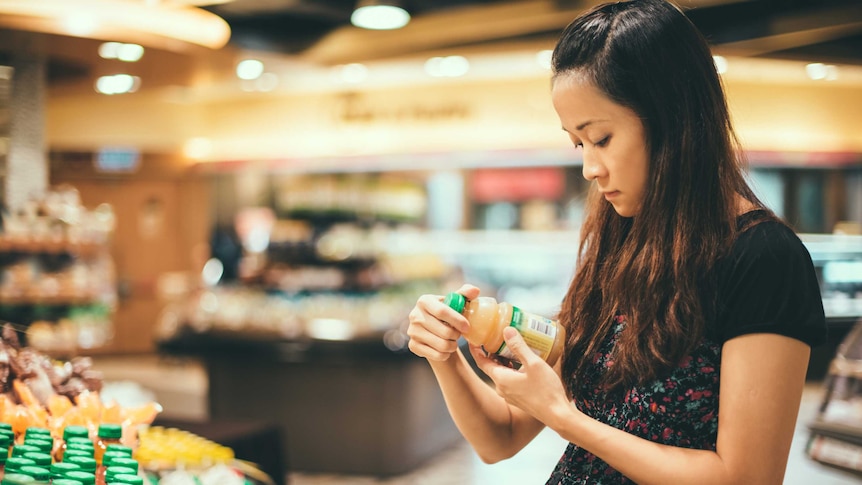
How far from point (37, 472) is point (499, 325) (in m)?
0.79

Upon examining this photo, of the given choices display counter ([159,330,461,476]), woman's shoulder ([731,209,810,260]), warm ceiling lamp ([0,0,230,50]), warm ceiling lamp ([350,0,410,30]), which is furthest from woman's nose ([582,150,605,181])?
warm ceiling lamp ([0,0,230,50])

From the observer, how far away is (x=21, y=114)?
5.69 metres

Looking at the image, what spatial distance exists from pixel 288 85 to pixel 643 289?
925 cm

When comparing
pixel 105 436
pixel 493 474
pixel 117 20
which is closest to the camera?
pixel 105 436

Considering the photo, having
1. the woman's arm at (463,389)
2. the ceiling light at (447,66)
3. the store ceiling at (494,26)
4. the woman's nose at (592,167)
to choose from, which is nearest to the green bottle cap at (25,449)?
the woman's arm at (463,389)

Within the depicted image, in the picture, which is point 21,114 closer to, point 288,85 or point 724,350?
point 288,85

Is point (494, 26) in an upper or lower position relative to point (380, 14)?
upper

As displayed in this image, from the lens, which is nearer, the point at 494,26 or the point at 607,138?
the point at 607,138

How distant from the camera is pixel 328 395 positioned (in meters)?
5.48

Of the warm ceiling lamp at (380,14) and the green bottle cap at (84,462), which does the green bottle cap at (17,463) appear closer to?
the green bottle cap at (84,462)

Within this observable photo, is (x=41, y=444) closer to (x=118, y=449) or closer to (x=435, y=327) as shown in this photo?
(x=118, y=449)

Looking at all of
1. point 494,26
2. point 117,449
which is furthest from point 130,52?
point 117,449

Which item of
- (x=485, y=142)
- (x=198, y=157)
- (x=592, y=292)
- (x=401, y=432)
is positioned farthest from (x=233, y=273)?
(x=592, y=292)

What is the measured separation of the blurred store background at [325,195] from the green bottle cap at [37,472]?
0.60 m
